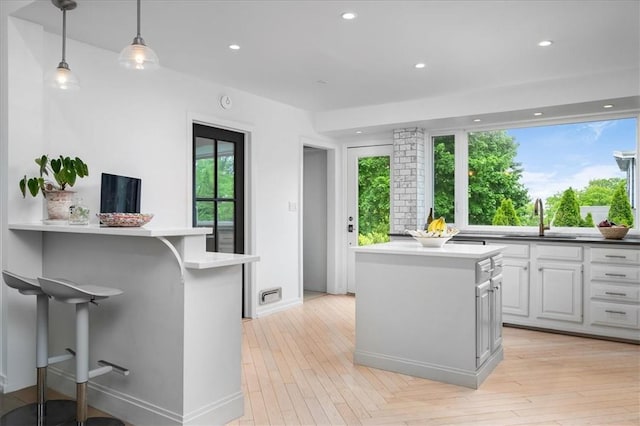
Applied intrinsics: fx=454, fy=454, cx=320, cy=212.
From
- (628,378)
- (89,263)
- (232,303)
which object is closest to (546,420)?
(628,378)

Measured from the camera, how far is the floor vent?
16.9ft

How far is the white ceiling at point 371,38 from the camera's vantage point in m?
2.88

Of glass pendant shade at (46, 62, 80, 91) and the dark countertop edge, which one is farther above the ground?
glass pendant shade at (46, 62, 80, 91)

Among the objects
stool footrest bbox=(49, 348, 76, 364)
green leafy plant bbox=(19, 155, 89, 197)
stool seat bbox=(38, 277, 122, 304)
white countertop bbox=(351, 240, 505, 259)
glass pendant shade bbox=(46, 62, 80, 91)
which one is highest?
glass pendant shade bbox=(46, 62, 80, 91)

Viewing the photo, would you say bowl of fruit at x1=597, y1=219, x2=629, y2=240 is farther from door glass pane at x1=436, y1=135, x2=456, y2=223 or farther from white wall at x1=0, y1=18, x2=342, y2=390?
white wall at x1=0, y1=18, x2=342, y2=390

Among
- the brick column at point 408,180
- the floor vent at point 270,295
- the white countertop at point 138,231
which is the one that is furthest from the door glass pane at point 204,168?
the brick column at point 408,180

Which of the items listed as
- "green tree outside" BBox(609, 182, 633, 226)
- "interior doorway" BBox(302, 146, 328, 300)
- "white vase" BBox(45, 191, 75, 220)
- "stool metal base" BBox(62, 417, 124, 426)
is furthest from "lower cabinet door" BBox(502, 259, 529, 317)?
"white vase" BBox(45, 191, 75, 220)

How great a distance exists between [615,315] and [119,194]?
4.48 metres

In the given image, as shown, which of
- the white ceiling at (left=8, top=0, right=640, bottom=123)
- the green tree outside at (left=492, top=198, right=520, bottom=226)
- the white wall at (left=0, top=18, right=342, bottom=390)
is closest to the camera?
the white ceiling at (left=8, top=0, right=640, bottom=123)

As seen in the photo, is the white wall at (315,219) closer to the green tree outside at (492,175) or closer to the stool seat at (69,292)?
the green tree outside at (492,175)

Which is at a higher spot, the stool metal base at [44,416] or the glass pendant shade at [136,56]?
the glass pendant shade at [136,56]

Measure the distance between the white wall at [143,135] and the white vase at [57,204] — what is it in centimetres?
24

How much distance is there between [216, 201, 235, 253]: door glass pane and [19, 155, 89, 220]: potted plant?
187cm

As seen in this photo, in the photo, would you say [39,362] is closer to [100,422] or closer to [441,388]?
[100,422]
